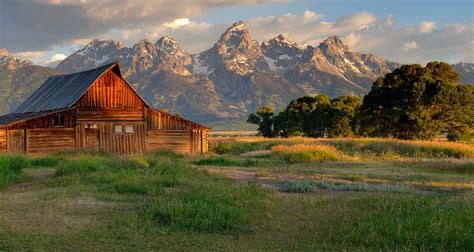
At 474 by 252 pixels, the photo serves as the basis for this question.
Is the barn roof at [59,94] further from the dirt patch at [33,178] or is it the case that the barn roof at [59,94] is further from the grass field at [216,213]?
the grass field at [216,213]

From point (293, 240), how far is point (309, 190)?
7.65 m

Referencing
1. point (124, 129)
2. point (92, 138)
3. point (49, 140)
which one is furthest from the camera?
point (124, 129)

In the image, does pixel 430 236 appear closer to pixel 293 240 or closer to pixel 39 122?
pixel 293 240

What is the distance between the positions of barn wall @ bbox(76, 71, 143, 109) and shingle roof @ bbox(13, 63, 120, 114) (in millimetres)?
522

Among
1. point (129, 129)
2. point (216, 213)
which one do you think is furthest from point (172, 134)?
point (216, 213)

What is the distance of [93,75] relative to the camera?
136 feet

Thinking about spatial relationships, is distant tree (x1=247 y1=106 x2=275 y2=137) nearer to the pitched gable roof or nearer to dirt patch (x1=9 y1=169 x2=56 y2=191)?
the pitched gable roof

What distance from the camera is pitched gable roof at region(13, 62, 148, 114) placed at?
4044 centimetres

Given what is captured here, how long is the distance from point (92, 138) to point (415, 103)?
29.4m

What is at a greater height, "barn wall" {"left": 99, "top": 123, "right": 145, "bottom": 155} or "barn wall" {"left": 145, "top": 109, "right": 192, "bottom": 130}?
"barn wall" {"left": 145, "top": 109, "right": 192, "bottom": 130}

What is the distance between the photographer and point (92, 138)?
40.1 metres

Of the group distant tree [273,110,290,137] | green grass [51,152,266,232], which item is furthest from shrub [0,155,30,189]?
distant tree [273,110,290,137]

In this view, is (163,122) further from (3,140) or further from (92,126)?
(3,140)

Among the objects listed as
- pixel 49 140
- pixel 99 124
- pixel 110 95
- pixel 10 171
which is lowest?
pixel 10 171
